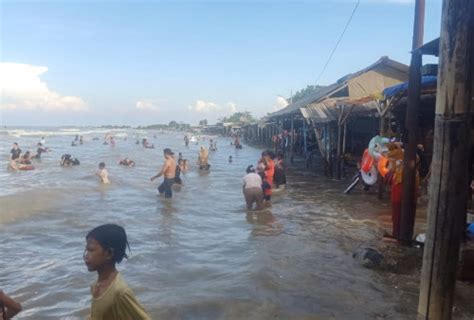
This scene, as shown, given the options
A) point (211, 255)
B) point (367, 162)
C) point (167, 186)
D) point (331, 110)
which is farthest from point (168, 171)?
point (331, 110)

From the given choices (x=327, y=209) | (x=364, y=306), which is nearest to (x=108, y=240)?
(x=364, y=306)

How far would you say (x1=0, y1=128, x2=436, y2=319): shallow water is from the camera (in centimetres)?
524

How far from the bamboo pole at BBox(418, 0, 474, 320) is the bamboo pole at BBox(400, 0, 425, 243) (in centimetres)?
331

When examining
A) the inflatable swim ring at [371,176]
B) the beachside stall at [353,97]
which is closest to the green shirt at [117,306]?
the inflatable swim ring at [371,176]

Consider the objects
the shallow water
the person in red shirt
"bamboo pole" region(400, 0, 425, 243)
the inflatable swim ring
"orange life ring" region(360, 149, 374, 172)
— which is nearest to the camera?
the shallow water

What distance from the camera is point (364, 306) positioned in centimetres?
514

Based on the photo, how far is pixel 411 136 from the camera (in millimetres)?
6695

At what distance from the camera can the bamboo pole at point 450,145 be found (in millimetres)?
3256

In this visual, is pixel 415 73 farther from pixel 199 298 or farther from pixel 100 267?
pixel 100 267

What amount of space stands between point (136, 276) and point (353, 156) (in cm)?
1489

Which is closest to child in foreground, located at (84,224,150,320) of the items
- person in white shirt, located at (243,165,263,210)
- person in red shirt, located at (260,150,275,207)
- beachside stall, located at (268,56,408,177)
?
person in white shirt, located at (243,165,263,210)

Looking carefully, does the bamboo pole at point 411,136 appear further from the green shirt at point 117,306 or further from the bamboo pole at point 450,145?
the green shirt at point 117,306

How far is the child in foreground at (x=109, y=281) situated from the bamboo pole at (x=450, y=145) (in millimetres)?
2198

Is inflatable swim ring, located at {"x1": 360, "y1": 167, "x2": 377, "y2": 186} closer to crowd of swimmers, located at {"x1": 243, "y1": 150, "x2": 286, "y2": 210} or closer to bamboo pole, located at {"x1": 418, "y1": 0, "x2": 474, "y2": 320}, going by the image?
crowd of swimmers, located at {"x1": 243, "y1": 150, "x2": 286, "y2": 210}
